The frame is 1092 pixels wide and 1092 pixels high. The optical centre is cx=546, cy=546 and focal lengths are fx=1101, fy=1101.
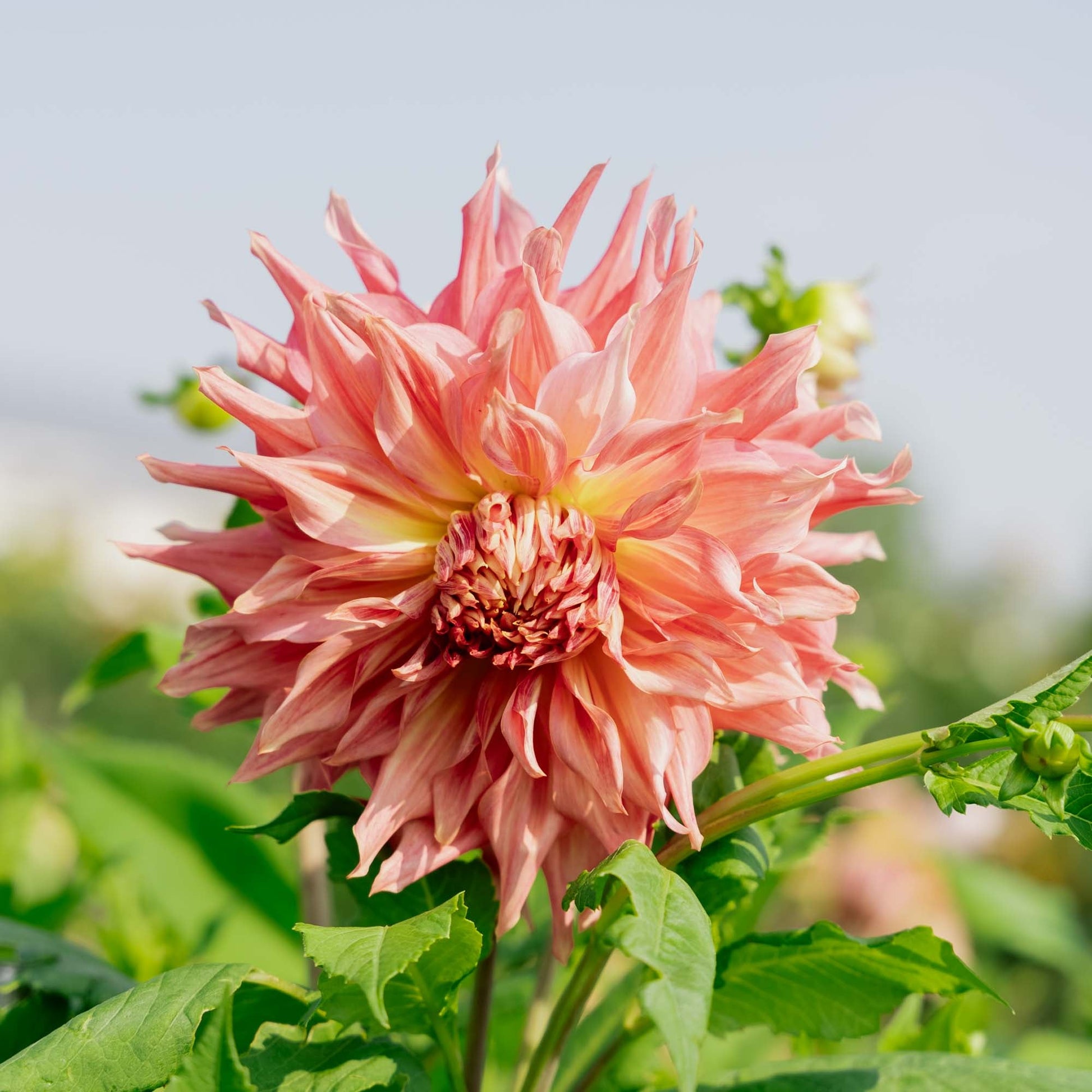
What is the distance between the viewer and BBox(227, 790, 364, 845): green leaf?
1.92 feet

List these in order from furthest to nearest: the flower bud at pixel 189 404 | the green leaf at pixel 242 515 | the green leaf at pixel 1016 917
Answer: the green leaf at pixel 1016 917, the flower bud at pixel 189 404, the green leaf at pixel 242 515

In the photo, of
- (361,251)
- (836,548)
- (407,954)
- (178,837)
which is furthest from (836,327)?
(178,837)

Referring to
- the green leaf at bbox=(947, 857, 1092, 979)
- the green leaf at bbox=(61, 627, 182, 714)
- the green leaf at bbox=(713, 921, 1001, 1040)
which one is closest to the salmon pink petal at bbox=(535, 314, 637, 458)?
the green leaf at bbox=(713, 921, 1001, 1040)

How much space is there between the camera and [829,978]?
0.63m

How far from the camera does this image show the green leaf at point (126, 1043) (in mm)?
500

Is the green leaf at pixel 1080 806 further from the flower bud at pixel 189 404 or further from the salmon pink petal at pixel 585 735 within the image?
the flower bud at pixel 189 404

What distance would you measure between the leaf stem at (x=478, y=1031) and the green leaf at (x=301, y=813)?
14 centimetres

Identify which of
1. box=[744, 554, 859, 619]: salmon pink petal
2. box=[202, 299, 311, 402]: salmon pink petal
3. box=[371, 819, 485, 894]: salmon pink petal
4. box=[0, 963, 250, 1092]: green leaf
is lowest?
box=[0, 963, 250, 1092]: green leaf

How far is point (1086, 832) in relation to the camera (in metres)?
0.47

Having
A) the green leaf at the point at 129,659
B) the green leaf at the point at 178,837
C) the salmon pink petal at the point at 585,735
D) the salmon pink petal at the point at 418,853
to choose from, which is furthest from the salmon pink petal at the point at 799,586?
the green leaf at the point at 178,837

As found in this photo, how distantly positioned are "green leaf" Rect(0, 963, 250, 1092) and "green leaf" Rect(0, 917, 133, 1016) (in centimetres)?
17

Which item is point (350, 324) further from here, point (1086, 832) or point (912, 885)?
point (912, 885)

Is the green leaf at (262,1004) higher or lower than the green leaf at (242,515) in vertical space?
lower

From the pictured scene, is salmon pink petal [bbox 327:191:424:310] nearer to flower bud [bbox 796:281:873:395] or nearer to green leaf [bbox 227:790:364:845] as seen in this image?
green leaf [bbox 227:790:364:845]
